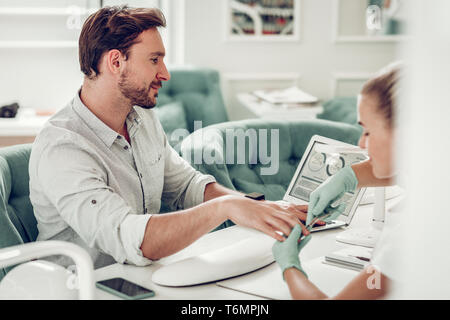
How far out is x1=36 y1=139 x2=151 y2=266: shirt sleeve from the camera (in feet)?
4.15

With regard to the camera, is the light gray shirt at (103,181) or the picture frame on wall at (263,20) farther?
the picture frame on wall at (263,20)

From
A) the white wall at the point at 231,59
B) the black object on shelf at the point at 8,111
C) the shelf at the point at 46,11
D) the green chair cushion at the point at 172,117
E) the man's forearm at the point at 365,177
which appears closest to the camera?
the man's forearm at the point at 365,177

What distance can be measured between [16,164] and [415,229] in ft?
3.80

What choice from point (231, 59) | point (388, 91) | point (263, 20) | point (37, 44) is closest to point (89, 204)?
point (388, 91)

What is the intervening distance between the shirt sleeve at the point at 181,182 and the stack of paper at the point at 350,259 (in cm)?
53

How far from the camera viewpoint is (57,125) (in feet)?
4.68

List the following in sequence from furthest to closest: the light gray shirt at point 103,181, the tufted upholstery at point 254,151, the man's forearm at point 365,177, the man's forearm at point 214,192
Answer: the tufted upholstery at point 254,151
the man's forearm at point 214,192
the man's forearm at point 365,177
the light gray shirt at point 103,181

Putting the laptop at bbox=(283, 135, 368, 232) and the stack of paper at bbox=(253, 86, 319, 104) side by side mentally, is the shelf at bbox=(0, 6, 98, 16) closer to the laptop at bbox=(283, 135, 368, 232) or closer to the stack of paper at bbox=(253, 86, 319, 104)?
the stack of paper at bbox=(253, 86, 319, 104)

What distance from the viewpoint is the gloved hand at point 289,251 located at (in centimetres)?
109

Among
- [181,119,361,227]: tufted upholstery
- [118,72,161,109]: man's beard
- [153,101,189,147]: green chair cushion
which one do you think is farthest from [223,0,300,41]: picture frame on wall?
[118,72,161,109]: man's beard

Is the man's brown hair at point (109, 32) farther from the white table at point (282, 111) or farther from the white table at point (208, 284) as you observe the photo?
the white table at point (282, 111)

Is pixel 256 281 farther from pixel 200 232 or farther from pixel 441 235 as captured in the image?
pixel 441 235

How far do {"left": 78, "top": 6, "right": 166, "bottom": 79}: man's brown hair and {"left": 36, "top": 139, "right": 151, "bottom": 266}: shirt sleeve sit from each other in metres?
0.29

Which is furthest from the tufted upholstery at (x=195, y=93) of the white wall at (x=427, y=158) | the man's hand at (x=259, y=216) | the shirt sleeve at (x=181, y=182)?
the white wall at (x=427, y=158)
